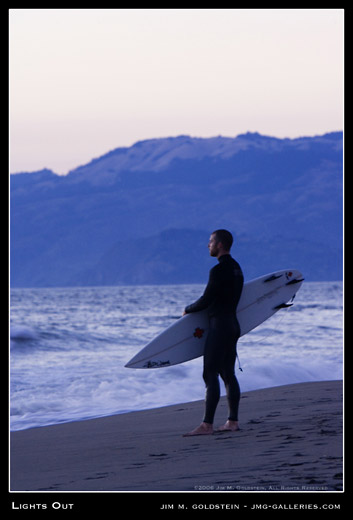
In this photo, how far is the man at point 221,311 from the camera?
5613mm

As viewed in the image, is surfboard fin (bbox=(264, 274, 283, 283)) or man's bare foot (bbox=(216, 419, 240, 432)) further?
surfboard fin (bbox=(264, 274, 283, 283))

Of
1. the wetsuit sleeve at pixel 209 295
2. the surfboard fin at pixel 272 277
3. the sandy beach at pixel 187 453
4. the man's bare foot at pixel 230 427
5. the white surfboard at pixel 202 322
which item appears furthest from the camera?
the surfboard fin at pixel 272 277

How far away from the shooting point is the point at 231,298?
567cm

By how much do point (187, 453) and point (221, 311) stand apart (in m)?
1.09

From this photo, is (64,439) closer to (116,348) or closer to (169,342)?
(169,342)

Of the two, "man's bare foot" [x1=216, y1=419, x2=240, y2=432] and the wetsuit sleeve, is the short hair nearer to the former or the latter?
the wetsuit sleeve

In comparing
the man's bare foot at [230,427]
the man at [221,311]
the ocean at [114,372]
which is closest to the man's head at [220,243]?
the man at [221,311]

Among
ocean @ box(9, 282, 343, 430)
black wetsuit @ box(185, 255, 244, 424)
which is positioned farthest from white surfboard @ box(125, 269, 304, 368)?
ocean @ box(9, 282, 343, 430)

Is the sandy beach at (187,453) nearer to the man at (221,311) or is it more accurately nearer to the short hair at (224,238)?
the man at (221,311)

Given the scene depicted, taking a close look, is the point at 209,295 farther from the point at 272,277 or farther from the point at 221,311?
the point at 272,277

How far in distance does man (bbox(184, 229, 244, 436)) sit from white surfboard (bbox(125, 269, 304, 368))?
0.58 meters

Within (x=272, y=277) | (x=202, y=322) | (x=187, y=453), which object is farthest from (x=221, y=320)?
(x=272, y=277)

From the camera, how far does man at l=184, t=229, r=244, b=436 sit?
561 centimetres
